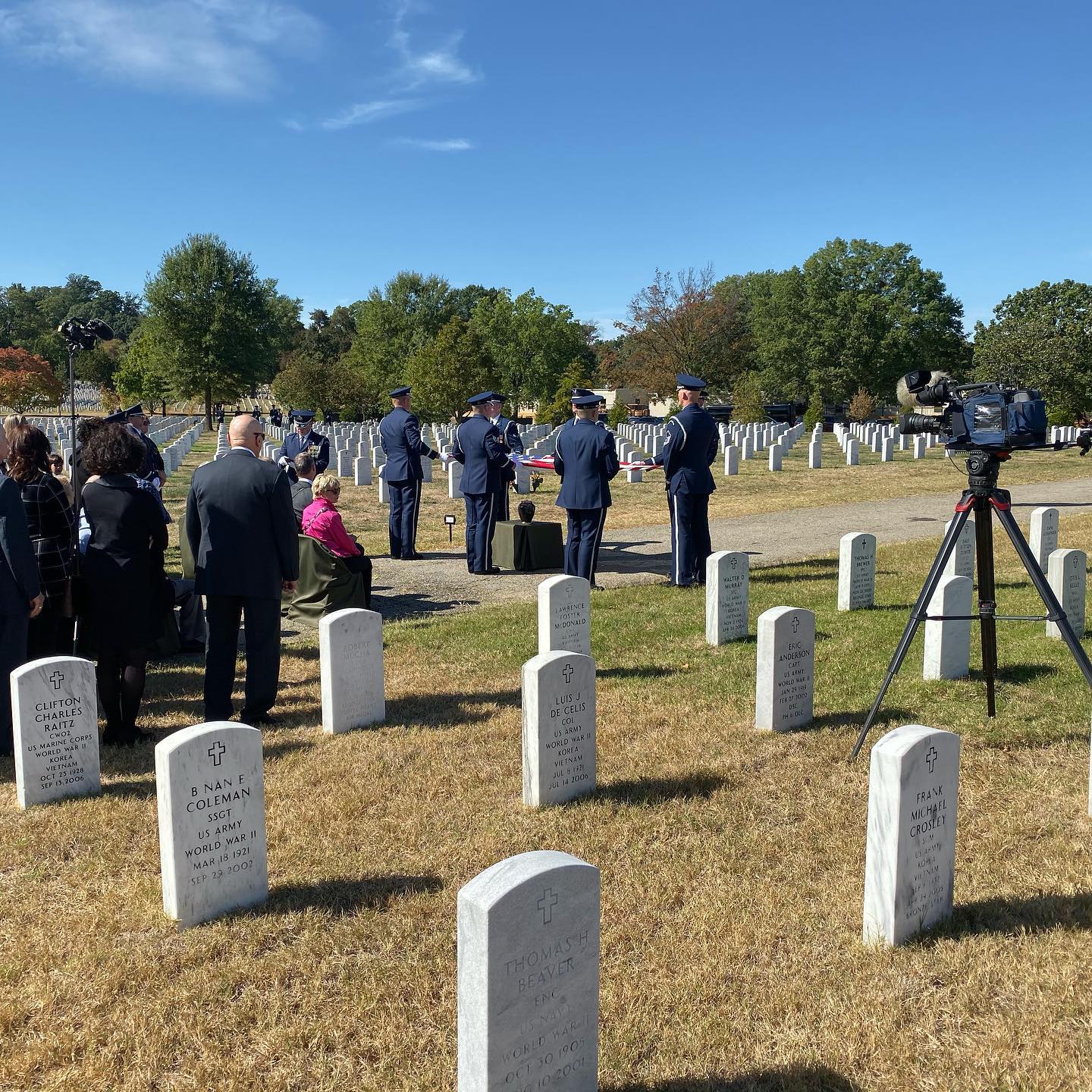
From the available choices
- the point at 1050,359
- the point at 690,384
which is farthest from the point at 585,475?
the point at 1050,359

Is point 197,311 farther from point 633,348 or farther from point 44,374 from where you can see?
point 633,348

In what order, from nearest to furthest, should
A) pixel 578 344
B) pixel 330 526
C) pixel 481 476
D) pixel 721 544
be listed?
1. pixel 330 526
2. pixel 481 476
3. pixel 721 544
4. pixel 578 344

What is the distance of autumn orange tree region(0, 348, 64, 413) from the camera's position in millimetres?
46156

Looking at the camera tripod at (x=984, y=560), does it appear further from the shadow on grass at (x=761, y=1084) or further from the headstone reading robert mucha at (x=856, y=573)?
the headstone reading robert mucha at (x=856, y=573)

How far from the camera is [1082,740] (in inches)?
228

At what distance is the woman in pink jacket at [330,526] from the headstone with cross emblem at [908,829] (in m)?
6.15

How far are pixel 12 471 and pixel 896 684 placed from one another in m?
6.15

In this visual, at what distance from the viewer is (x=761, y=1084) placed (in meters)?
2.94

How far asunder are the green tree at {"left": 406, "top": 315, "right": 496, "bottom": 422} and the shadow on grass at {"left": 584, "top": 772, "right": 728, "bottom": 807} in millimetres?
36553

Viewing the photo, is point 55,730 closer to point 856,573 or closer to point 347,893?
point 347,893

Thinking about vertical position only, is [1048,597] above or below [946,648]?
above

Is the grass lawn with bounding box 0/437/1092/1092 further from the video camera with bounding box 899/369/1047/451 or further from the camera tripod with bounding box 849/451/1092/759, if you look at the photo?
the video camera with bounding box 899/369/1047/451

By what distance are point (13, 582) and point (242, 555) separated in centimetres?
126

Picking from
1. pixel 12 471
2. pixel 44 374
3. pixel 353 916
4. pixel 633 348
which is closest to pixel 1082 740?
pixel 353 916
